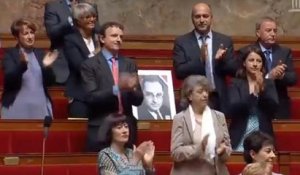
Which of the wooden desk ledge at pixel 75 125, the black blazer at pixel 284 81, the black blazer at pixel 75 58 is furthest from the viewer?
the black blazer at pixel 284 81

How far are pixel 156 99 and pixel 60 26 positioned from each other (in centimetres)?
83

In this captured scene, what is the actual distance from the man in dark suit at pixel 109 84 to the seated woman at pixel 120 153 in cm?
65

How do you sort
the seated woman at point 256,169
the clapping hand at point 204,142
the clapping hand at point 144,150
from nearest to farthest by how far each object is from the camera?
the seated woman at point 256,169, the clapping hand at point 144,150, the clapping hand at point 204,142

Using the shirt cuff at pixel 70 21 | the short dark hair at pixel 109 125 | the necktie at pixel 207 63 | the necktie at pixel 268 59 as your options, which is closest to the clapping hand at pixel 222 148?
the short dark hair at pixel 109 125

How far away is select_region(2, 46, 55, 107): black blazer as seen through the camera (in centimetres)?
887

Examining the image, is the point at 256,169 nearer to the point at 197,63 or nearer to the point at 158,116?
the point at 197,63

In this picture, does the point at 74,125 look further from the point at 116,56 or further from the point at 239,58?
the point at 239,58

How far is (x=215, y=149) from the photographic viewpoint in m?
7.78

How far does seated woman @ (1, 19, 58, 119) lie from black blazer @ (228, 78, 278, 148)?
1.19 metres

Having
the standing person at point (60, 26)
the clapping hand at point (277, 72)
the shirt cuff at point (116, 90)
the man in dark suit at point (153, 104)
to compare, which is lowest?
the man in dark suit at point (153, 104)

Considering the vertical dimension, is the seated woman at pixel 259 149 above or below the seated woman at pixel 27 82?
below

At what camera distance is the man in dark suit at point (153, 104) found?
31.2ft

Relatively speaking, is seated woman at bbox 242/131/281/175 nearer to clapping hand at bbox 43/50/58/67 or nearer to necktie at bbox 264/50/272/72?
clapping hand at bbox 43/50/58/67

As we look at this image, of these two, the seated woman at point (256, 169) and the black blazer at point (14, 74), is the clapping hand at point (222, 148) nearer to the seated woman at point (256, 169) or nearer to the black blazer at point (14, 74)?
the seated woman at point (256, 169)
